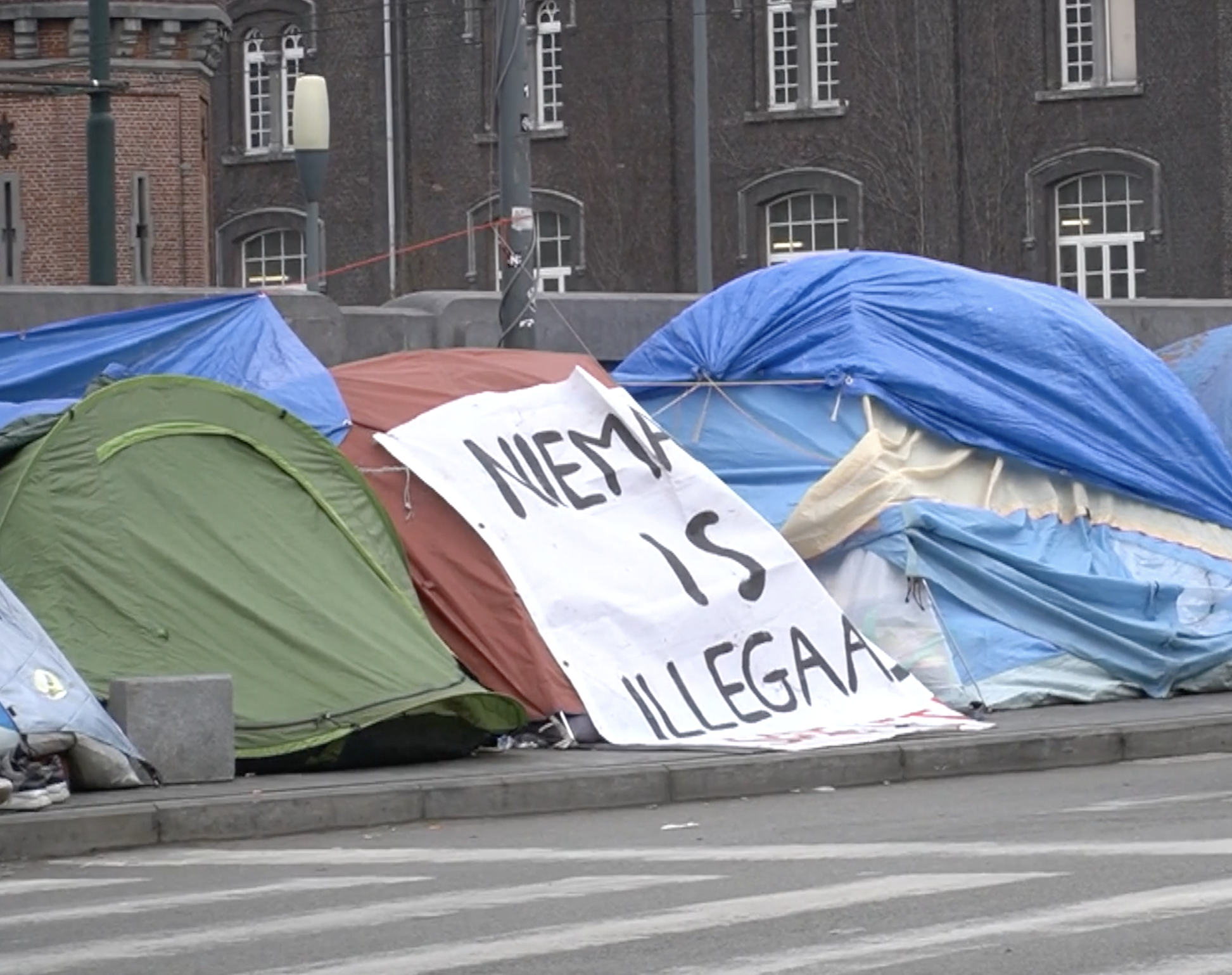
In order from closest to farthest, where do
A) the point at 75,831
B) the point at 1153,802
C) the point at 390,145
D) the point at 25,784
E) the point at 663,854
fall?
1. the point at 663,854
2. the point at 75,831
3. the point at 25,784
4. the point at 1153,802
5. the point at 390,145

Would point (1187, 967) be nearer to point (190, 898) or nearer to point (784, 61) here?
point (190, 898)

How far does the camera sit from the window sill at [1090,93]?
154 feet

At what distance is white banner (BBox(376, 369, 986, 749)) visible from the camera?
47.5ft

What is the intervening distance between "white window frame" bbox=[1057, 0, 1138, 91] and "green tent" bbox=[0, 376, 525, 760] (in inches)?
1389

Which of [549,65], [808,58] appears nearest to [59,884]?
[808,58]

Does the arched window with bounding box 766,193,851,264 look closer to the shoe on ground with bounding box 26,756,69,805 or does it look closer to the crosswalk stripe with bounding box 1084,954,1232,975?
the shoe on ground with bounding box 26,756,69,805

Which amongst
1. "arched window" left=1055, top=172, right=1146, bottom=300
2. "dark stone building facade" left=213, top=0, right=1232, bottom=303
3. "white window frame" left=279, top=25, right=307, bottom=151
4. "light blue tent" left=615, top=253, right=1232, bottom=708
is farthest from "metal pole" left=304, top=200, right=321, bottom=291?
"white window frame" left=279, top=25, right=307, bottom=151

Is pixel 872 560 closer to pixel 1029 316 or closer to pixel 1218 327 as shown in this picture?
pixel 1029 316

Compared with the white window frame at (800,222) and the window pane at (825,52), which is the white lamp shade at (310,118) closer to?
the white window frame at (800,222)

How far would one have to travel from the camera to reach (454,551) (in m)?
14.8

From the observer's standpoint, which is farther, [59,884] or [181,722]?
[181,722]

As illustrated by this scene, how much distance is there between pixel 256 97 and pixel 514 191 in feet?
127

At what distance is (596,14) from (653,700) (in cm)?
3835

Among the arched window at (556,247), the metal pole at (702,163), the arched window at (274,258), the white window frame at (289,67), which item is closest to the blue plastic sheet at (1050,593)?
the metal pole at (702,163)
